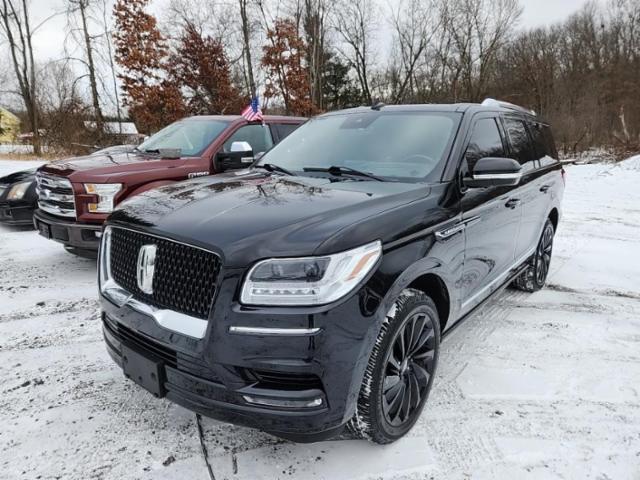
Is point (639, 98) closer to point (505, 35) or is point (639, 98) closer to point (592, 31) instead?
point (505, 35)

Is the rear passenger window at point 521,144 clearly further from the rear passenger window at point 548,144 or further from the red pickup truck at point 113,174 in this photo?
the red pickup truck at point 113,174

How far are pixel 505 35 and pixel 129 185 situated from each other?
3933cm

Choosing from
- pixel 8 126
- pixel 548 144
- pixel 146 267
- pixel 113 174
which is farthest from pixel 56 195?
pixel 8 126

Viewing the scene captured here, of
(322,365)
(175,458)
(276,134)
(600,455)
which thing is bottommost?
(600,455)

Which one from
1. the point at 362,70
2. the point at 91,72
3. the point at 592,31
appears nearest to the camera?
the point at 91,72

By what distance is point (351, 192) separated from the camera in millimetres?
2578

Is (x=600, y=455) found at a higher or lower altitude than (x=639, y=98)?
lower

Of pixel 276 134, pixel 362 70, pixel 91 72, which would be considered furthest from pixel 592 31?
pixel 276 134

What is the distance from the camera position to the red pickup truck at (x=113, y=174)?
181 inches

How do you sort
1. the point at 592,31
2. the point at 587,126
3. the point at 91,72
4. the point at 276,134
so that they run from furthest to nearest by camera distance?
the point at 592,31 → the point at 587,126 → the point at 91,72 → the point at 276,134

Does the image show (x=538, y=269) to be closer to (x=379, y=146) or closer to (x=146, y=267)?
(x=379, y=146)

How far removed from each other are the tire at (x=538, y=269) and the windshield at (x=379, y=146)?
2110 mm

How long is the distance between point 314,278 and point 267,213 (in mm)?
500

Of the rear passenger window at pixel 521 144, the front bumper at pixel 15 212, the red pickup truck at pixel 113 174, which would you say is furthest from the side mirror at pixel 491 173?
the front bumper at pixel 15 212
